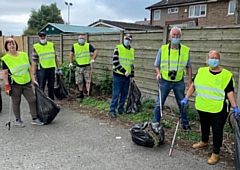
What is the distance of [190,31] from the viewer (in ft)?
17.6

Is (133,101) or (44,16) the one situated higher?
(44,16)

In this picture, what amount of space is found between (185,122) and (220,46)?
1.68 meters

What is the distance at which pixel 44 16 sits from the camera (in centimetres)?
4506

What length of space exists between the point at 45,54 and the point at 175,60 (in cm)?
331

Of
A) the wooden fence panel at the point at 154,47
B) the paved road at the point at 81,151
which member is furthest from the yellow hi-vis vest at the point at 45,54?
the wooden fence panel at the point at 154,47

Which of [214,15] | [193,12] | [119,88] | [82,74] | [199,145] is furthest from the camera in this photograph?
[193,12]

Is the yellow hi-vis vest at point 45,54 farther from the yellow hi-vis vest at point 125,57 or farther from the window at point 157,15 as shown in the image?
the window at point 157,15

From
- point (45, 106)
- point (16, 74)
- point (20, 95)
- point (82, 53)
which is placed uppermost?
point (82, 53)

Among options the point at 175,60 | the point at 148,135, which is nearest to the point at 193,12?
the point at 175,60

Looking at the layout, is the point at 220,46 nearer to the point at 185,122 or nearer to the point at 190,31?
the point at 190,31

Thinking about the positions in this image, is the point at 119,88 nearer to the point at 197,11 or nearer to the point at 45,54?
the point at 45,54

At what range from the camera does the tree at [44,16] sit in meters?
44.4

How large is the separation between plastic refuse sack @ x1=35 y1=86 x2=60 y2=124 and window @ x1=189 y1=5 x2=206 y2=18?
83.4 feet

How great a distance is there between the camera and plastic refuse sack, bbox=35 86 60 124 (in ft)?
16.1
